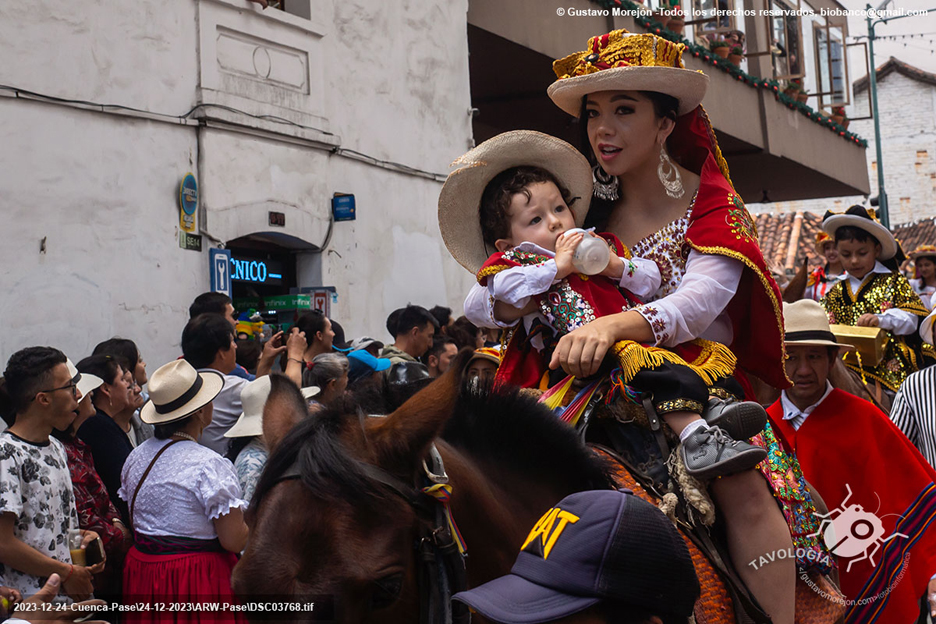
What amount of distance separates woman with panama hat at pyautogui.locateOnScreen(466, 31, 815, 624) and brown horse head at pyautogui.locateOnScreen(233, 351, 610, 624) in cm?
66

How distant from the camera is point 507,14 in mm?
14391

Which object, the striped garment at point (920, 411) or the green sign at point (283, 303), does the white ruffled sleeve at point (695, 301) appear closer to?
the striped garment at point (920, 411)

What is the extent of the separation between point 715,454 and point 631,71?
4.62 feet

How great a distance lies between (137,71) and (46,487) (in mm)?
5802

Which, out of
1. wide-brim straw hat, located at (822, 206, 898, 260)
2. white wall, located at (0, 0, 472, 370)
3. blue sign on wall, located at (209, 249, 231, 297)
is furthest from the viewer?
blue sign on wall, located at (209, 249, 231, 297)

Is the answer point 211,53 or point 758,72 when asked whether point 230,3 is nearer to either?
point 211,53

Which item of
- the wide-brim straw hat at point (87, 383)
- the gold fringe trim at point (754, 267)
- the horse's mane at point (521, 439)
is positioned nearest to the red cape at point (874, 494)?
the gold fringe trim at point (754, 267)

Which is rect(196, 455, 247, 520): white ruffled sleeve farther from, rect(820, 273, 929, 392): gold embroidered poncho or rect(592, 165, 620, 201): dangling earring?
rect(820, 273, 929, 392): gold embroidered poncho

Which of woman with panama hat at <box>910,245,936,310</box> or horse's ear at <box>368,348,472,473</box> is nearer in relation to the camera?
horse's ear at <box>368,348,472,473</box>

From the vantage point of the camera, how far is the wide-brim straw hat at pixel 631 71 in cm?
357

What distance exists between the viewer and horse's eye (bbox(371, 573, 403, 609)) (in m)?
2.20

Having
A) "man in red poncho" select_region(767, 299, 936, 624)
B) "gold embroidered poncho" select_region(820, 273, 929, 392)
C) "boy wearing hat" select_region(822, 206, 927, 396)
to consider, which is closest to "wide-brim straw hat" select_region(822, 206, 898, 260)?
"boy wearing hat" select_region(822, 206, 927, 396)

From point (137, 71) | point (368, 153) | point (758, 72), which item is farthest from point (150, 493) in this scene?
point (758, 72)

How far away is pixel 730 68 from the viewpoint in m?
19.4
